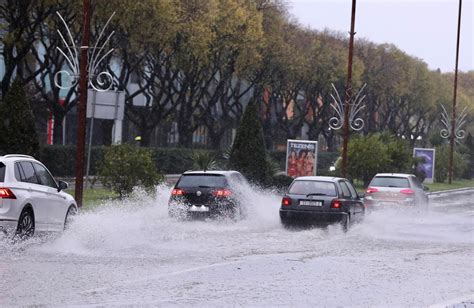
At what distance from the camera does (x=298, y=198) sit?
2155cm

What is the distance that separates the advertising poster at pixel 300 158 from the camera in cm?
3872

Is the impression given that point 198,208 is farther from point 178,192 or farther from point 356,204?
point 356,204

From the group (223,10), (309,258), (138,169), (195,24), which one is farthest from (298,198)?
(223,10)

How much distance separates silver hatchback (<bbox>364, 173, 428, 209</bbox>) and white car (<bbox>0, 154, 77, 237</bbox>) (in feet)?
46.6

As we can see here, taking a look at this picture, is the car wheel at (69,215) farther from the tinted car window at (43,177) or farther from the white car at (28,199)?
the tinted car window at (43,177)

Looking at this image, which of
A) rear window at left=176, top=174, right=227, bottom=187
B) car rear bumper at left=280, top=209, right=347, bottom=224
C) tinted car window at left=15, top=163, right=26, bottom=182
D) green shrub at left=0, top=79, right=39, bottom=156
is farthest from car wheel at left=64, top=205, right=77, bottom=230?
green shrub at left=0, top=79, right=39, bottom=156

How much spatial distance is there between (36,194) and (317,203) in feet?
25.3

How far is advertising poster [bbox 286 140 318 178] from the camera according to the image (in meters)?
38.7

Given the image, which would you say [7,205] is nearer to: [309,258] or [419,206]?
[309,258]

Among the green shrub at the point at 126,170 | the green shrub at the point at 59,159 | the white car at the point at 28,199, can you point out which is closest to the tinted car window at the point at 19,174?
the white car at the point at 28,199

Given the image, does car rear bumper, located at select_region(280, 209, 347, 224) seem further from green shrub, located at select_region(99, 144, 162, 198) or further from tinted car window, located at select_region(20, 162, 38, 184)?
green shrub, located at select_region(99, 144, 162, 198)

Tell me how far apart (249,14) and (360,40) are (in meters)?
30.4

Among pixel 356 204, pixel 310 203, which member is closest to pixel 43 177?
pixel 310 203

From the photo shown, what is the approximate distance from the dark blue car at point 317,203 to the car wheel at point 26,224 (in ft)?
25.0
